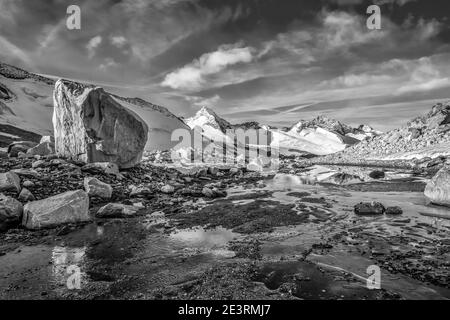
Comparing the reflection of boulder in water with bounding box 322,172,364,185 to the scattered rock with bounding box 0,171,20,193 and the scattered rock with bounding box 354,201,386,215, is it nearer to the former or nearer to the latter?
the scattered rock with bounding box 354,201,386,215

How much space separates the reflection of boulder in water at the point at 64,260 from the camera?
7.34 m

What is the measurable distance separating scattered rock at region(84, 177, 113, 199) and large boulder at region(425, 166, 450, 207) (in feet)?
64.9

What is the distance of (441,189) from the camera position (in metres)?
16.2

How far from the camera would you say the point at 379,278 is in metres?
6.77

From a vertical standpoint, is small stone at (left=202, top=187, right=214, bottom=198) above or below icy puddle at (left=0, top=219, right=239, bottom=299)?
above

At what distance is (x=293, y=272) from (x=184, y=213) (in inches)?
338

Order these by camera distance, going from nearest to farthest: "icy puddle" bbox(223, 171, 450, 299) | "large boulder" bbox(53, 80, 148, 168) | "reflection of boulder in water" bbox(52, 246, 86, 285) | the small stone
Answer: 1. "icy puddle" bbox(223, 171, 450, 299)
2. "reflection of boulder in water" bbox(52, 246, 86, 285)
3. the small stone
4. "large boulder" bbox(53, 80, 148, 168)

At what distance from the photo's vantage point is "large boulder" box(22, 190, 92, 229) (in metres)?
11.1

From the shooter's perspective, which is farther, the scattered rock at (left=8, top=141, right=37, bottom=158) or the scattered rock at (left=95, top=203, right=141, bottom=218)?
the scattered rock at (left=8, top=141, right=37, bottom=158)

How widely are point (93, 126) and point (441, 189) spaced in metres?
26.6

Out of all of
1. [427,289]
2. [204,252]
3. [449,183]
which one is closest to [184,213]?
[204,252]

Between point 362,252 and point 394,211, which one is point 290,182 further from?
point 362,252

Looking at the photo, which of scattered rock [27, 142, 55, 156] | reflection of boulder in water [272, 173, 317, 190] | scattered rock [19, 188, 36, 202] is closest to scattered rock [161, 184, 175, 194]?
scattered rock [19, 188, 36, 202]
